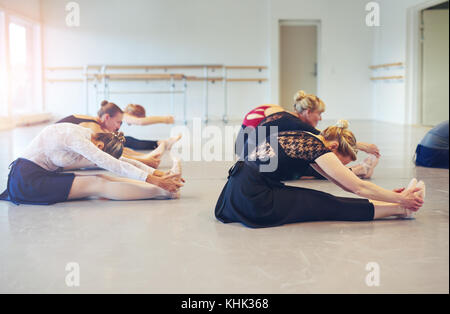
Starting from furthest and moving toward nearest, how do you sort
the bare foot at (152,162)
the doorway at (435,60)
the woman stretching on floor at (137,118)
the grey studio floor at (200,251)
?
the doorway at (435,60), the woman stretching on floor at (137,118), the bare foot at (152,162), the grey studio floor at (200,251)

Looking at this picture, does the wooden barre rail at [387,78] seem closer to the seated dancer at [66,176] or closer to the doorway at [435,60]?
the doorway at [435,60]

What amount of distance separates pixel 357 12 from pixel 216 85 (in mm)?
3337

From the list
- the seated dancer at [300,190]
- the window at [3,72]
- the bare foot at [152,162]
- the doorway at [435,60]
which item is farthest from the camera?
the doorway at [435,60]

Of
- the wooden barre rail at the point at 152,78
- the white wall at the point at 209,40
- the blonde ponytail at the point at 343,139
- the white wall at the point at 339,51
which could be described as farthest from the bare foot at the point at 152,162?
the white wall at the point at 339,51

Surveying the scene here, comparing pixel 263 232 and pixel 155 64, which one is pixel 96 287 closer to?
pixel 263 232

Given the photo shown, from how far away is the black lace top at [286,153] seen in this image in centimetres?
229

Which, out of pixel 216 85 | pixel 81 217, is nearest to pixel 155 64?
pixel 216 85

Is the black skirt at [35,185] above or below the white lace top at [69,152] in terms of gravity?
below

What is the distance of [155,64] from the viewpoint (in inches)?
424

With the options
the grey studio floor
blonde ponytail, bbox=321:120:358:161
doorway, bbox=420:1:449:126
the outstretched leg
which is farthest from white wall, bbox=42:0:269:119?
blonde ponytail, bbox=321:120:358:161

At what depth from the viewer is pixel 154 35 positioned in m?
10.7

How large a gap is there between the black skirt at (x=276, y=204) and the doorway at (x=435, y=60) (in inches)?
280
